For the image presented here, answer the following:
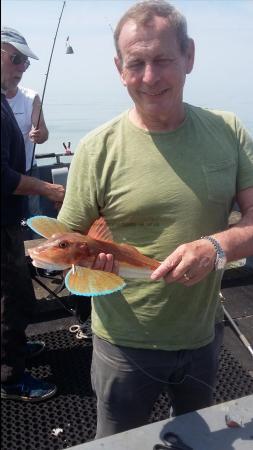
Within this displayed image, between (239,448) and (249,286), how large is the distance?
11.4 ft

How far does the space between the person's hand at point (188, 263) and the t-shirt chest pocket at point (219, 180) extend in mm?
256

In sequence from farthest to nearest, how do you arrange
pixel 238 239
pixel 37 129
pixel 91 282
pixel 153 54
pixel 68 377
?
pixel 37 129, pixel 68 377, pixel 238 239, pixel 153 54, pixel 91 282

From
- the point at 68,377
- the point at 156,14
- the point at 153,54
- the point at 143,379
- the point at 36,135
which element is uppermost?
the point at 156,14

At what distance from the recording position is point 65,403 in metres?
3.08

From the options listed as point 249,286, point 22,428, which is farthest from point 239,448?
point 249,286

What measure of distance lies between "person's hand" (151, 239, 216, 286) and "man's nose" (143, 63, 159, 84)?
60 centimetres

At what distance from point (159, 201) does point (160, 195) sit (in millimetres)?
23

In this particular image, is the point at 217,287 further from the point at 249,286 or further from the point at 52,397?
the point at 249,286

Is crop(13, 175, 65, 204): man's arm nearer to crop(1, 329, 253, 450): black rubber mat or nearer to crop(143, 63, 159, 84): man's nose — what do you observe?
crop(143, 63, 159, 84): man's nose

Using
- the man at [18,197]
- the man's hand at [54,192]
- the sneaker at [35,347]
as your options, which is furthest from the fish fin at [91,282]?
the sneaker at [35,347]

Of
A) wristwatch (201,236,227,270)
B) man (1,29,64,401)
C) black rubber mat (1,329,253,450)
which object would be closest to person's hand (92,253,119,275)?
man (1,29,64,401)

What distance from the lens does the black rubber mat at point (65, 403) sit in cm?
276

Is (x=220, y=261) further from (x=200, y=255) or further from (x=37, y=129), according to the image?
(x=37, y=129)

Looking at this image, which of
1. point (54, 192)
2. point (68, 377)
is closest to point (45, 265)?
point (54, 192)
